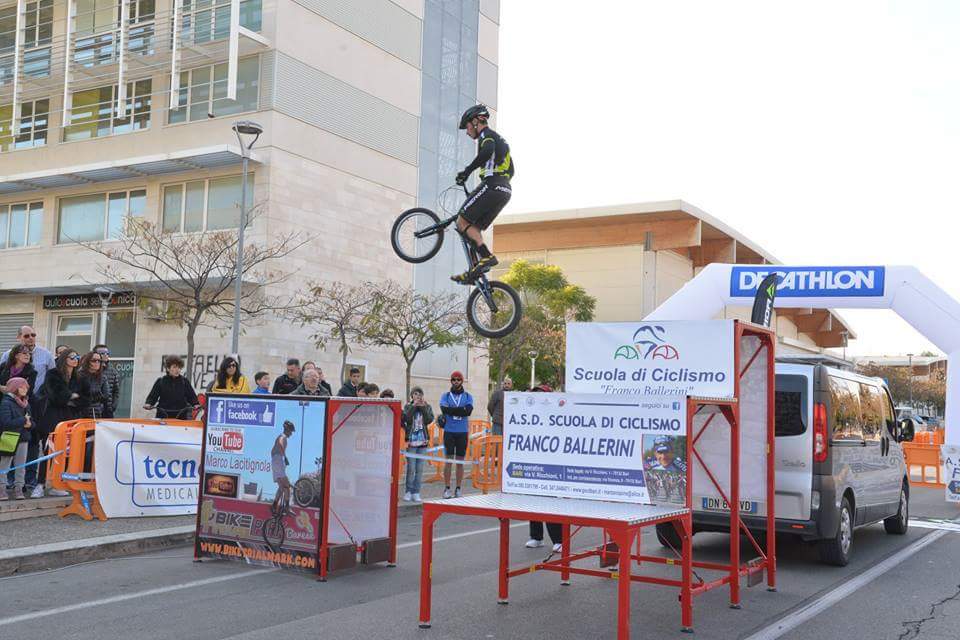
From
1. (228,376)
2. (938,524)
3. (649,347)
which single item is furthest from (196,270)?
(649,347)

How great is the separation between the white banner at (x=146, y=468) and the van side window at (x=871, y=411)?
27.2 ft

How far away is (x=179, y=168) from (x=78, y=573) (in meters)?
22.7

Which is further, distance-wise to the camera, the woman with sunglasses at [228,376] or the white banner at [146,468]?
the woman with sunglasses at [228,376]

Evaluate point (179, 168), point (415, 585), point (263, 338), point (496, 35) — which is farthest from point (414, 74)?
point (415, 585)

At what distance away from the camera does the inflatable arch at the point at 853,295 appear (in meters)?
16.7

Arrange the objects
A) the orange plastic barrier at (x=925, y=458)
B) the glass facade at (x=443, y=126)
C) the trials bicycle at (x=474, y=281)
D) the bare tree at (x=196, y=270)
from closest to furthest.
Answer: the trials bicycle at (x=474, y=281)
the orange plastic barrier at (x=925, y=458)
the bare tree at (x=196, y=270)
the glass facade at (x=443, y=126)

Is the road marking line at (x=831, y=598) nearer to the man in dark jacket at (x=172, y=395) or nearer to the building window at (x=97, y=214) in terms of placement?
the man in dark jacket at (x=172, y=395)

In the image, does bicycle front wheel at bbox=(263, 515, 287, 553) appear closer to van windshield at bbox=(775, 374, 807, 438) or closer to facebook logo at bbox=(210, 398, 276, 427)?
facebook logo at bbox=(210, 398, 276, 427)

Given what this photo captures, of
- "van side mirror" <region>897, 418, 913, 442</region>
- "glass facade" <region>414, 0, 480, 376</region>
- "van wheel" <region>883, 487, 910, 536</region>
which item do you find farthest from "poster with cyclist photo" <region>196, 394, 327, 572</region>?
"glass facade" <region>414, 0, 480, 376</region>

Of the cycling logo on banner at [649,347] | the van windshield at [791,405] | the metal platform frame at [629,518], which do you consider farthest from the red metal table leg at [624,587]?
the van windshield at [791,405]

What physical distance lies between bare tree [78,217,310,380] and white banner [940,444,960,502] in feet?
55.0

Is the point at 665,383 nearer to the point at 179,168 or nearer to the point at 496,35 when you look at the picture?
the point at 179,168

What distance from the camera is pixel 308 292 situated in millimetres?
28625

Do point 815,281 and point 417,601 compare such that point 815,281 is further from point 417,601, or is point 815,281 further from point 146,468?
point 146,468
